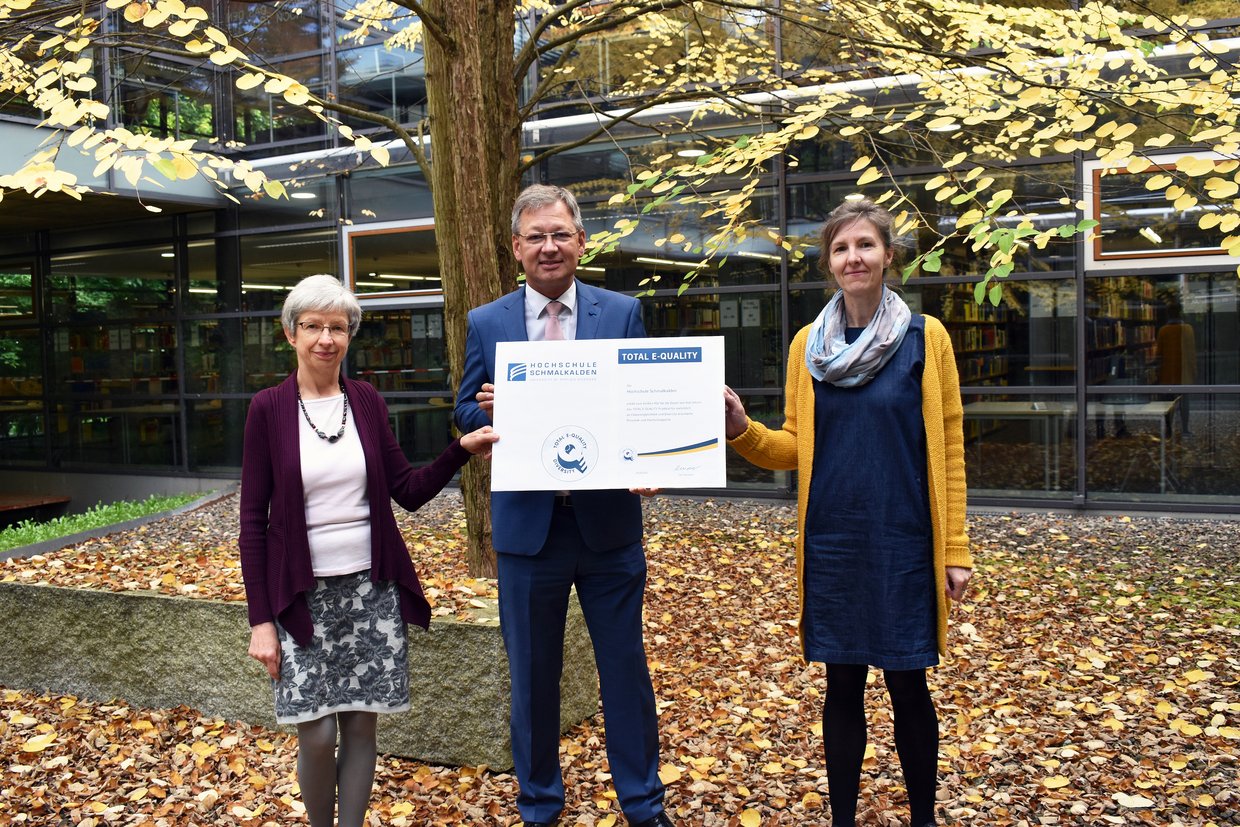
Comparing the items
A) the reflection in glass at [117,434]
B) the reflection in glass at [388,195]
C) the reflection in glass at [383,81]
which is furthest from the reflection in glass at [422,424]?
the reflection in glass at [117,434]

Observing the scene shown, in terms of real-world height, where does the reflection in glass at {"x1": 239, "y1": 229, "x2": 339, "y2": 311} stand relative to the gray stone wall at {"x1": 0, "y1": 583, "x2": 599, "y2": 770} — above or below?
above

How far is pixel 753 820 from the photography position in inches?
145

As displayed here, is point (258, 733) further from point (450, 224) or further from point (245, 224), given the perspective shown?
point (245, 224)

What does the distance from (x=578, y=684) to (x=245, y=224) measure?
453 inches

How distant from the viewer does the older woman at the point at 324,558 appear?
301 centimetres

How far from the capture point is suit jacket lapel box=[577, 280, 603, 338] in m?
3.27

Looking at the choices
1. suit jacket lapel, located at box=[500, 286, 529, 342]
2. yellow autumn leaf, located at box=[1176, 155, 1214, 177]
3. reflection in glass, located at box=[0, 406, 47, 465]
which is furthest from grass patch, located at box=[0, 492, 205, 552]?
yellow autumn leaf, located at box=[1176, 155, 1214, 177]

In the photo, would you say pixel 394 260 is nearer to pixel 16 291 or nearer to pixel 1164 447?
pixel 16 291

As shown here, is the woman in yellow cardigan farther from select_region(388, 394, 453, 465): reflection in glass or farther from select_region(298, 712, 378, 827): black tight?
select_region(388, 394, 453, 465): reflection in glass

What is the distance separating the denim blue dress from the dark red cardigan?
113cm

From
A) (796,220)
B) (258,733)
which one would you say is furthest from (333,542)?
(796,220)

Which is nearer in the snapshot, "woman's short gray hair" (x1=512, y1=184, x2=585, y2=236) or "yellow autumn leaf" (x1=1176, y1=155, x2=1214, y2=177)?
"woman's short gray hair" (x1=512, y1=184, x2=585, y2=236)

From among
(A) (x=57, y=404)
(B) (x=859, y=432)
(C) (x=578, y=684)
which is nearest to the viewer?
(B) (x=859, y=432)

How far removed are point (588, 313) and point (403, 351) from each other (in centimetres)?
1030
